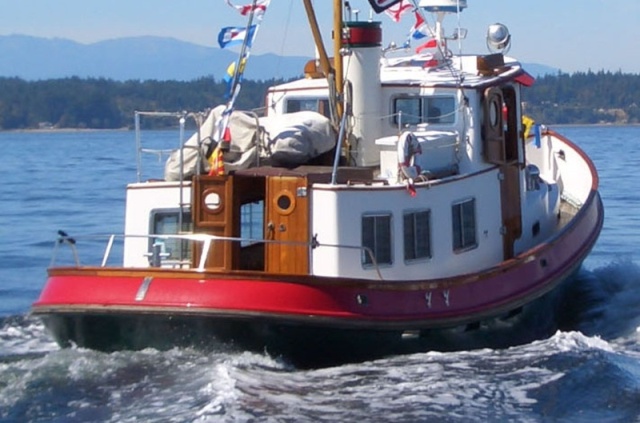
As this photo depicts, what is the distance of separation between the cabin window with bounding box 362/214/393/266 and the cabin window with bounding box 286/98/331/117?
233cm

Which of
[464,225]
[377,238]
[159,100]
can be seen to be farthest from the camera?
[159,100]

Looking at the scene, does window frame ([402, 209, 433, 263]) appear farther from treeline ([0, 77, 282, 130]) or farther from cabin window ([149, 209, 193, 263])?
treeline ([0, 77, 282, 130])

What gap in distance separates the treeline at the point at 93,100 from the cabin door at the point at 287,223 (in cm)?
5739

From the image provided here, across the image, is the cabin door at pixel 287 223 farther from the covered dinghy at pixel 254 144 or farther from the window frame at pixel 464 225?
the window frame at pixel 464 225

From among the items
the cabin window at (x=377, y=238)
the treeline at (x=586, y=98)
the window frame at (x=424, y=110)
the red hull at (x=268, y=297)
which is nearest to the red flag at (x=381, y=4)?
the window frame at (x=424, y=110)

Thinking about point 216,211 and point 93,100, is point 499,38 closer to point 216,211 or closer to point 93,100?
point 216,211

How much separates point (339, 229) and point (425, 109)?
2.72m

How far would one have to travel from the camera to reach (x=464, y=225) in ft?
49.2

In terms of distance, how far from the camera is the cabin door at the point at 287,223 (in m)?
13.4

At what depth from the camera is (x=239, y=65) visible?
14.0 metres

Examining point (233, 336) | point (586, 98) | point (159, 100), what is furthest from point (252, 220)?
point (586, 98)

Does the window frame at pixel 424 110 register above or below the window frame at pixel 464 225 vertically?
above

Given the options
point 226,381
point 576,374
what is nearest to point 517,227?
point 576,374

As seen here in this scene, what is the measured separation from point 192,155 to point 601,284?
340 inches
